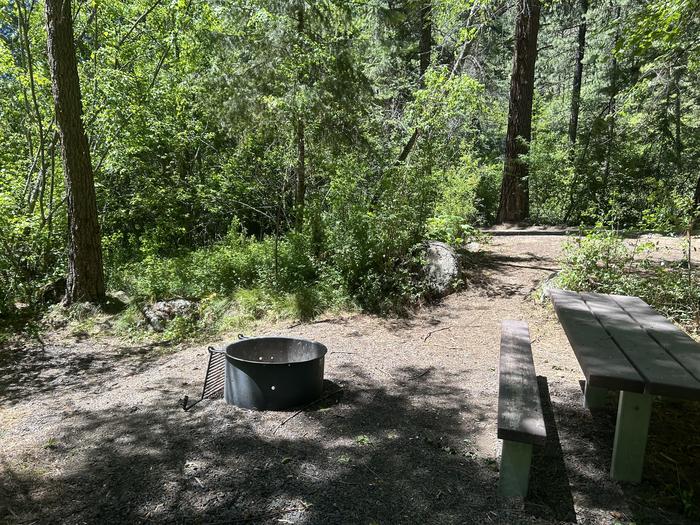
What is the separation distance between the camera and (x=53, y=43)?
269 inches

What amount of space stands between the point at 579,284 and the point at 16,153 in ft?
35.3

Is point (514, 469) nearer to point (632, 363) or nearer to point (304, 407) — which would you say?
point (632, 363)

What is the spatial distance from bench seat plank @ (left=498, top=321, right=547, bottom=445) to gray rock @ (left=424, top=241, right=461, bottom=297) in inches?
119

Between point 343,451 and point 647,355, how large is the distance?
1.75 metres

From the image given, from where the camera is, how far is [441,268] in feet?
22.4

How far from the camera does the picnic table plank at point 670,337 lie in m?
2.32

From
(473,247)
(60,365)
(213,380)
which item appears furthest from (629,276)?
(60,365)

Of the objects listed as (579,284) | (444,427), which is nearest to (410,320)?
(579,284)

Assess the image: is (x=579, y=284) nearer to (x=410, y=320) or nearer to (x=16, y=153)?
(x=410, y=320)

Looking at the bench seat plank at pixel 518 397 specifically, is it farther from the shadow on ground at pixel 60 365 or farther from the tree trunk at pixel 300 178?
the tree trunk at pixel 300 178

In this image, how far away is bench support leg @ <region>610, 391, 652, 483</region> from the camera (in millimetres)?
2395

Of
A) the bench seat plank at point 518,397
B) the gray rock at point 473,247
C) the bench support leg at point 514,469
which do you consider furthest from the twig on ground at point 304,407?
the gray rock at point 473,247

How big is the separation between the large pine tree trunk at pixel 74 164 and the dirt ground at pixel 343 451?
2.52 meters

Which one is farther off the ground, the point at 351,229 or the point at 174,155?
the point at 174,155
